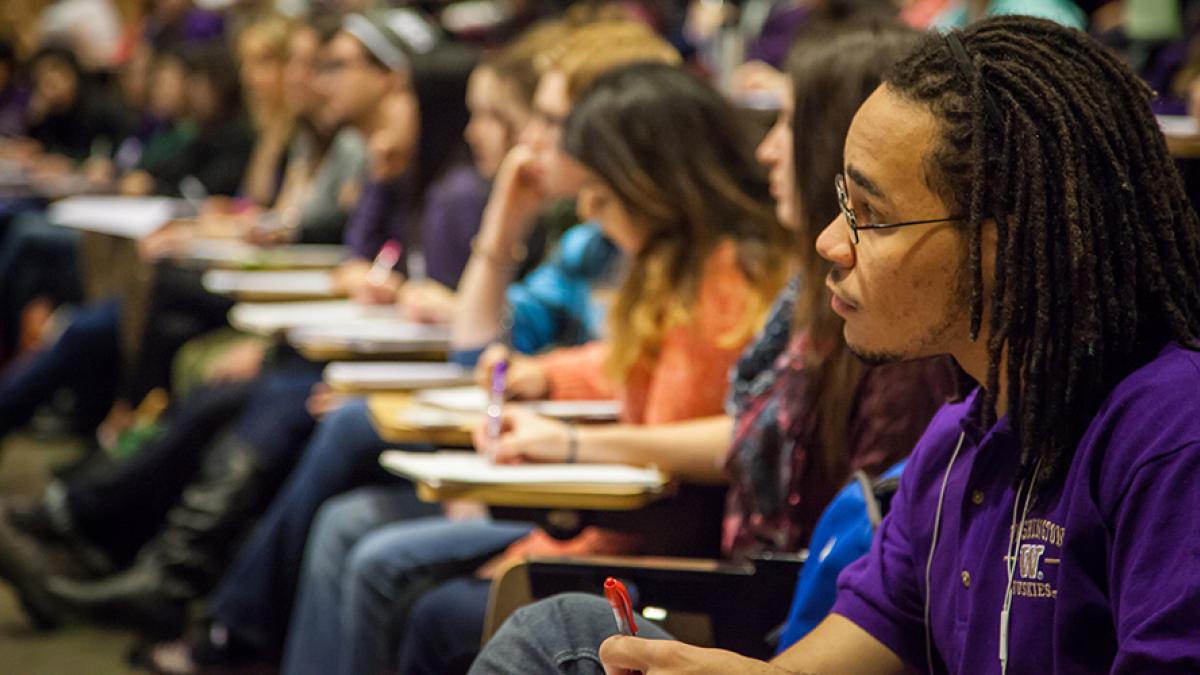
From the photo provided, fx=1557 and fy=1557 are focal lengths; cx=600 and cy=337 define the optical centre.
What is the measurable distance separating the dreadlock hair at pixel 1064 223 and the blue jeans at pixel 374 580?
134cm

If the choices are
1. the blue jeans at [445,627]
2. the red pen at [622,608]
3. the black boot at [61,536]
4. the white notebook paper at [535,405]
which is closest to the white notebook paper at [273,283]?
the black boot at [61,536]

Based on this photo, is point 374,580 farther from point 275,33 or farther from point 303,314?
point 275,33

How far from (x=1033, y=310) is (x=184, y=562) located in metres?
2.39

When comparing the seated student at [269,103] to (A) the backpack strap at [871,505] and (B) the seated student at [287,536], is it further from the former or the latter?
(A) the backpack strap at [871,505]

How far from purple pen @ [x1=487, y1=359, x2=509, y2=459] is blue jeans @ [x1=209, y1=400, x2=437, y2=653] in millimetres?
546

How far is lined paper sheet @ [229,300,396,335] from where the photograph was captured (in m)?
3.27

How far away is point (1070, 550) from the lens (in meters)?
1.16

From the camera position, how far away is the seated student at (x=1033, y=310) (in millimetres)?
1147

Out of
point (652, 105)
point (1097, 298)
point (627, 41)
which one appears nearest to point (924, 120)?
point (1097, 298)

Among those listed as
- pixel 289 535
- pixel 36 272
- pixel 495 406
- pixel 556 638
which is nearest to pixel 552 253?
pixel 289 535

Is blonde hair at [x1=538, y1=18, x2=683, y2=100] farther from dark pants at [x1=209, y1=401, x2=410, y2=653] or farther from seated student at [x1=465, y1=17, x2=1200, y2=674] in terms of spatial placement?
seated student at [x1=465, y1=17, x2=1200, y2=674]

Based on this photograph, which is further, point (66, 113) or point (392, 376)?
point (66, 113)

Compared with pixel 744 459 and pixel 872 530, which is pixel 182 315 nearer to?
pixel 744 459

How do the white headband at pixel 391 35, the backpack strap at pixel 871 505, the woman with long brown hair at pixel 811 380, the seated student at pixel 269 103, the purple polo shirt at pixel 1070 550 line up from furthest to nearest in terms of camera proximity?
the seated student at pixel 269 103, the white headband at pixel 391 35, the woman with long brown hair at pixel 811 380, the backpack strap at pixel 871 505, the purple polo shirt at pixel 1070 550
